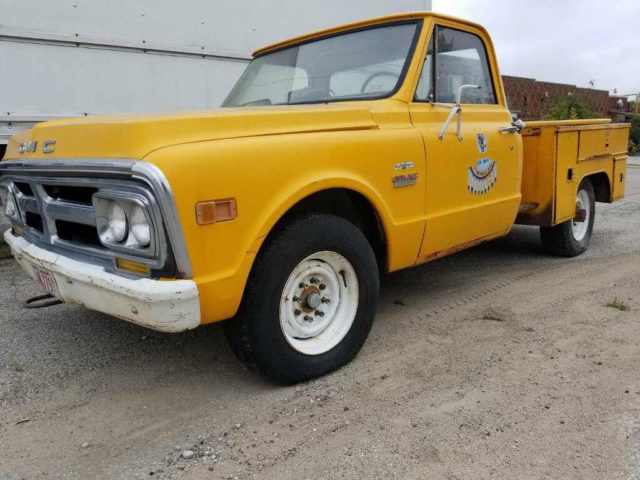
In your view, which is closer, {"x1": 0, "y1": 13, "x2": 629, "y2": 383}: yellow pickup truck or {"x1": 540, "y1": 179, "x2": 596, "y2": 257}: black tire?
{"x1": 0, "y1": 13, "x2": 629, "y2": 383}: yellow pickup truck

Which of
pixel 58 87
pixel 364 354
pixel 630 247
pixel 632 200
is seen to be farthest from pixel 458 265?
pixel 632 200

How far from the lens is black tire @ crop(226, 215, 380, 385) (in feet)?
8.33

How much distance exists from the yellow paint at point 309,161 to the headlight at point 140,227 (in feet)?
0.56

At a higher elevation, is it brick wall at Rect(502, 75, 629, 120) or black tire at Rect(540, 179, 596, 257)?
brick wall at Rect(502, 75, 629, 120)

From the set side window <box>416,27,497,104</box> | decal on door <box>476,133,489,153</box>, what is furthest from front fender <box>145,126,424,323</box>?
decal on door <box>476,133,489,153</box>

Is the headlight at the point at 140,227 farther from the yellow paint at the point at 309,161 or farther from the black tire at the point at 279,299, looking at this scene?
the black tire at the point at 279,299

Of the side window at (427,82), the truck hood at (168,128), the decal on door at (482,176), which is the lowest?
the decal on door at (482,176)

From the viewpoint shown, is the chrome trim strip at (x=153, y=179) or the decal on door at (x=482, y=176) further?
the decal on door at (x=482, y=176)

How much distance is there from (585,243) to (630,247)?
51cm

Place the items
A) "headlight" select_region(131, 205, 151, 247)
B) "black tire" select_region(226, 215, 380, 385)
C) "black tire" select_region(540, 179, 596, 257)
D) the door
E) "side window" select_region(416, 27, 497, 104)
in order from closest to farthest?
1. "headlight" select_region(131, 205, 151, 247)
2. "black tire" select_region(226, 215, 380, 385)
3. the door
4. "side window" select_region(416, 27, 497, 104)
5. "black tire" select_region(540, 179, 596, 257)

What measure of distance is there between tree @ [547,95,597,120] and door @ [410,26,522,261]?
490 inches

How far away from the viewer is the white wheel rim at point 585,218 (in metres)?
5.36

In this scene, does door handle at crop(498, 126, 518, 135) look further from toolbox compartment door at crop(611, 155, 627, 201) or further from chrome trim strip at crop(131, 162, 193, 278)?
chrome trim strip at crop(131, 162, 193, 278)

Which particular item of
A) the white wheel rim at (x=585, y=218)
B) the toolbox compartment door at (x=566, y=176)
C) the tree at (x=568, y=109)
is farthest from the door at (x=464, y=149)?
the tree at (x=568, y=109)
